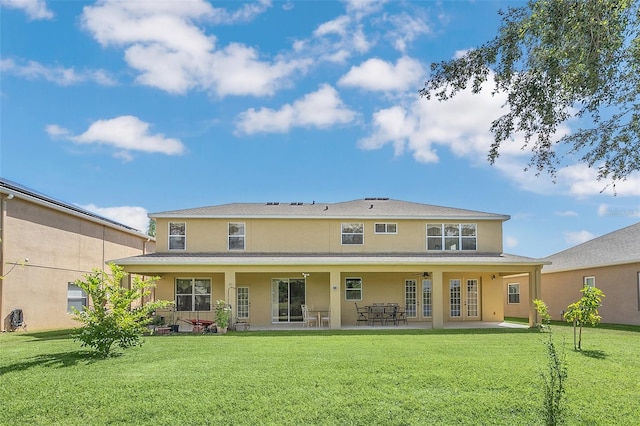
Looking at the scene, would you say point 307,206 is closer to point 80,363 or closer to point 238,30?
point 238,30

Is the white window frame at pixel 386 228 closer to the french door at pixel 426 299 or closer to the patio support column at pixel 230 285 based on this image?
the french door at pixel 426 299

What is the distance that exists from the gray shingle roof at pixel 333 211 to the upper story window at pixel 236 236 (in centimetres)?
54

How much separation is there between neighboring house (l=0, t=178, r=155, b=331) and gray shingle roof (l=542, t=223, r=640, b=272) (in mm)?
23189

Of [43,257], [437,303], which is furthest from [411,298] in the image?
[43,257]

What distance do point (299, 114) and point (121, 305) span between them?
33.2ft

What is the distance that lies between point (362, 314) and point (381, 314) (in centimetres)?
79

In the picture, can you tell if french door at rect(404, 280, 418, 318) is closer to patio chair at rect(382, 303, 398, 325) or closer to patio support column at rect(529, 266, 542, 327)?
patio chair at rect(382, 303, 398, 325)

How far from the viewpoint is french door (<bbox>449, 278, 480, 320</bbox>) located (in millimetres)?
24297

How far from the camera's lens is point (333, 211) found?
75.8 feet

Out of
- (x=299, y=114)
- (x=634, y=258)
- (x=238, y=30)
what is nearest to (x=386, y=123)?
(x=299, y=114)

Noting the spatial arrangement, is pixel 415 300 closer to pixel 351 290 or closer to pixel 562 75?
pixel 351 290

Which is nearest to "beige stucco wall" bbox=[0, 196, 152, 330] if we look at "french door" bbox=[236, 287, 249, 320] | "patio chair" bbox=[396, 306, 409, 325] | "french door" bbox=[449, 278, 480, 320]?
"french door" bbox=[236, 287, 249, 320]

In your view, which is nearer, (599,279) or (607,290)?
(607,290)

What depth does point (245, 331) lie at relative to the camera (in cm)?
1941
